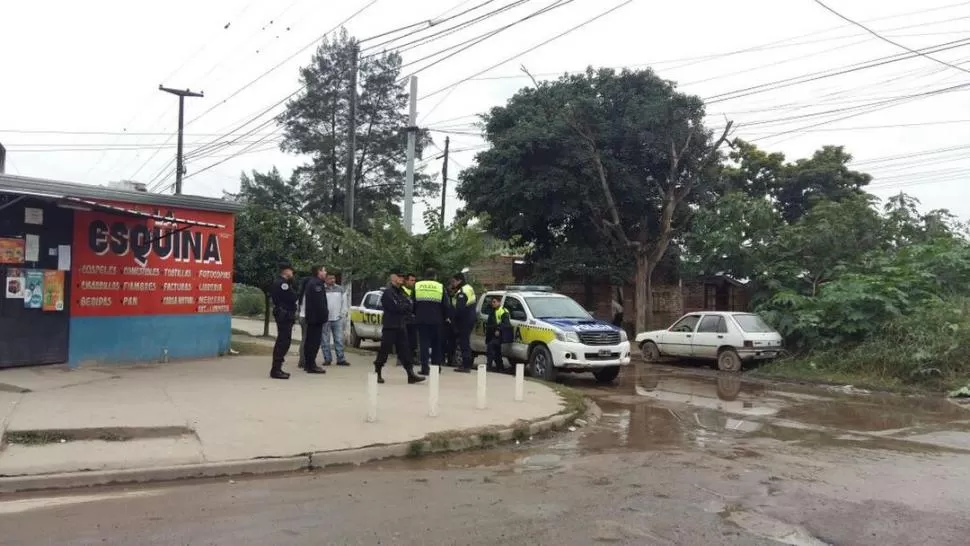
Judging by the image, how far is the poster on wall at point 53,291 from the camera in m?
11.6

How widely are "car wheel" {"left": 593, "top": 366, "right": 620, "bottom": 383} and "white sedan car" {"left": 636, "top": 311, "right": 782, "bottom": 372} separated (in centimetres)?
448

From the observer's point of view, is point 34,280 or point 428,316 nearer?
point 34,280

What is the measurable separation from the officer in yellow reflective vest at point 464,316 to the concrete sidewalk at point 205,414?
1.32 metres

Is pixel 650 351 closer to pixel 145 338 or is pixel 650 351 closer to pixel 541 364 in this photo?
pixel 541 364

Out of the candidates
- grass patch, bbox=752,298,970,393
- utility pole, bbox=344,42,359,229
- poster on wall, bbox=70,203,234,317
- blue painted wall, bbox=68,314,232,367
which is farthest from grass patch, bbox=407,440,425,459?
utility pole, bbox=344,42,359,229

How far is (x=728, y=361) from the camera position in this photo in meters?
18.2

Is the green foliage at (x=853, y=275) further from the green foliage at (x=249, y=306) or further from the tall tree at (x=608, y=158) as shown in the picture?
the green foliage at (x=249, y=306)

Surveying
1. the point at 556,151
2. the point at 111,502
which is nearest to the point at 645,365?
the point at 556,151

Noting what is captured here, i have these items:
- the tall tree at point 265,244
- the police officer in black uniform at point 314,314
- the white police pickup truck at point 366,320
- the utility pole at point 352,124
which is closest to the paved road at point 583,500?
the police officer in black uniform at point 314,314

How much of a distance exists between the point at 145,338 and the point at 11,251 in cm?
259

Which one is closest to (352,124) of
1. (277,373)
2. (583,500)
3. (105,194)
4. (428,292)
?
(105,194)

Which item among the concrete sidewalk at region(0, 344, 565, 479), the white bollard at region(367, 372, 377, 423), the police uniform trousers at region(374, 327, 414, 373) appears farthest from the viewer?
the police uniform trousers at region(374, 327, 414, 373)

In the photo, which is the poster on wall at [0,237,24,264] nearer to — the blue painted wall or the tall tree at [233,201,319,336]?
the blue painted wall

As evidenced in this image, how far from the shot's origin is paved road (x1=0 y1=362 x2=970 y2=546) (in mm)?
5121
